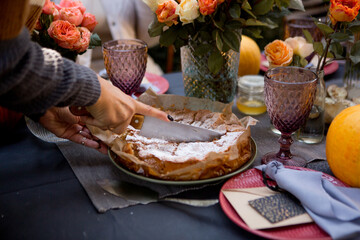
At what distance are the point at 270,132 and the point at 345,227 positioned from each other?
1.71 feet

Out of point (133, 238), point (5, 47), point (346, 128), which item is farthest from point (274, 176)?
point (5, 47)

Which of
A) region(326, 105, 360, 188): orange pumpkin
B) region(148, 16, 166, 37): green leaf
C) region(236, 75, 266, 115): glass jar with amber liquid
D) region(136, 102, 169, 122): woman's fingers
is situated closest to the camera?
region(326, 105, 360, 188): orange pumpkin

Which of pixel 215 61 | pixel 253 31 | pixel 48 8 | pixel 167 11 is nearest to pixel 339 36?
pixel 253 31

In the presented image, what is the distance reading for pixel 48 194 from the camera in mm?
893

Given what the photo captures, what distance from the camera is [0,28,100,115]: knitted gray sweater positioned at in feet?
2.24

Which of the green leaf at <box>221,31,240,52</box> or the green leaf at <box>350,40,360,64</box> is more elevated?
the green leaf at <box>221,31,240,52</box>

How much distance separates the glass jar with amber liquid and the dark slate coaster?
0.55 metres

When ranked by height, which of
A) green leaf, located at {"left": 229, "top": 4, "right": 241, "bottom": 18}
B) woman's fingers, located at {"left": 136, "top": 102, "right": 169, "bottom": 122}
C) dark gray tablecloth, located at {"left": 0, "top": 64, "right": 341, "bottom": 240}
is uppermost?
green leaf, located at {"left": 229, "top": 4, "right": 241, "bottom": 18}

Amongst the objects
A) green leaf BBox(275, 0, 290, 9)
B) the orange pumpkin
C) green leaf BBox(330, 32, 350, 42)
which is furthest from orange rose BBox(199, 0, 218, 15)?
the orange pumpkin

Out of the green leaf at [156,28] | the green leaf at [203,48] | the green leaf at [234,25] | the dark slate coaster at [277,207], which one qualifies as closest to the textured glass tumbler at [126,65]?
the green leaf at [156,28]

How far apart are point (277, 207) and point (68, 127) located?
2.07 feet

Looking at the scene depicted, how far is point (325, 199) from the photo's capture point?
0.75 m

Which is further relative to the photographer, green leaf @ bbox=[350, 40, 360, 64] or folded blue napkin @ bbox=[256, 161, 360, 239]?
green leaf @ bbox=[350, 40, 360, 64]

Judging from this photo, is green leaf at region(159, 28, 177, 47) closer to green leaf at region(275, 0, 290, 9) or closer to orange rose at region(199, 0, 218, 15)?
orange rose at region(199, 0, 218, 15)
